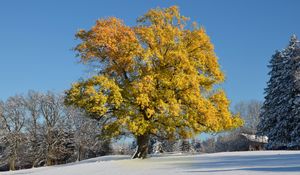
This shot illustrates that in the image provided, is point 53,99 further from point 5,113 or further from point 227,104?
point 227,104

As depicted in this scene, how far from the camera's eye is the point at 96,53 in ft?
76.3

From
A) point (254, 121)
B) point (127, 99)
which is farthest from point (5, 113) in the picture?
point (254, 121)

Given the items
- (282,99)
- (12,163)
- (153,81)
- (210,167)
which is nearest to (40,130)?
(12,163)

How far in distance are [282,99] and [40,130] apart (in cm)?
3114

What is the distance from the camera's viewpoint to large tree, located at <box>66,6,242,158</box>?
2169 cm

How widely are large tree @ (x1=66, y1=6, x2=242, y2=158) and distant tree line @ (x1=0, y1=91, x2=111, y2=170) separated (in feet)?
104

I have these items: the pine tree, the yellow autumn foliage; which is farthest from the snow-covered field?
the pine tree

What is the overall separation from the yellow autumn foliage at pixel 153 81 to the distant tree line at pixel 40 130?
31823 millimetres

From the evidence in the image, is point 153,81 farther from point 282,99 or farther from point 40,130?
point 40,130

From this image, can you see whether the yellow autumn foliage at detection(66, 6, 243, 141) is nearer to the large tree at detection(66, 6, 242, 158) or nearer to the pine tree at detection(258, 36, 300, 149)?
the large tree at detection(66, 6, 242, 158)

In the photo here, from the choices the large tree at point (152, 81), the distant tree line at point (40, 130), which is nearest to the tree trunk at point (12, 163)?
the distant tree line at point (40, 130)

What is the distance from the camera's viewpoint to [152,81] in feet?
71.2

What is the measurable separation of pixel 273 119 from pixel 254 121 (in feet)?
119

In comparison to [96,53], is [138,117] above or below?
below
